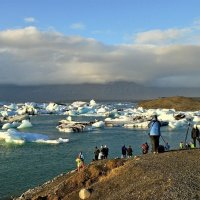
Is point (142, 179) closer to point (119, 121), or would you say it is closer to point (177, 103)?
point (119, 121)

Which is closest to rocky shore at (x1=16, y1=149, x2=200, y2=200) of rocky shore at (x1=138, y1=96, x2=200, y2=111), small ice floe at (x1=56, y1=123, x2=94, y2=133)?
small ice floe at (x1=56, y1=123, x2=94, y2=133)

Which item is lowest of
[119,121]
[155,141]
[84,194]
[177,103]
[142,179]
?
[119,121]

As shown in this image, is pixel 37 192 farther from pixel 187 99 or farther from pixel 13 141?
pixel 187 99

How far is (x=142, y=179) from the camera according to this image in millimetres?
16406

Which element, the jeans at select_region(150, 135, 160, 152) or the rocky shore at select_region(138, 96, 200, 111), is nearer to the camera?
the jeans at select_region(150, 135, 160, 152)

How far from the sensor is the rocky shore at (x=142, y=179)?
49.3 ft

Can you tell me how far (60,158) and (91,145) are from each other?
33.2 ft

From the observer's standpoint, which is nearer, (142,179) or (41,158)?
(142,179)

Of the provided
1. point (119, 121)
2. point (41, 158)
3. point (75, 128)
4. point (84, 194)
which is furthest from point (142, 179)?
point (119, 121)

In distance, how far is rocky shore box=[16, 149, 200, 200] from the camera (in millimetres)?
15039

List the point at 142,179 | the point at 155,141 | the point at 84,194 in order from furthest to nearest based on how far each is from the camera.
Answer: the point at 155,141, the point at 84,194, the point at 142,179

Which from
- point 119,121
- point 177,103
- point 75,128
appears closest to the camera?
point 75,128

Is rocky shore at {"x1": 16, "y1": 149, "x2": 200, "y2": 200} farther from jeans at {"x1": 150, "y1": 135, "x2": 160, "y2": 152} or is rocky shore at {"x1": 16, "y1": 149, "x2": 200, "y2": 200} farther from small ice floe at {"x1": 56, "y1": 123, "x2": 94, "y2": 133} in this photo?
small ice floe at {"x1": 56, "y1": 123, "x2": 94, "y2": 133}

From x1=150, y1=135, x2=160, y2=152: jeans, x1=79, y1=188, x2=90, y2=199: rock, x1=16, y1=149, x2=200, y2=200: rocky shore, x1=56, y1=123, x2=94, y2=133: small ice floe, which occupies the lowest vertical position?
x1=56, y1=123, x2=94, y2=133: small ice floe
